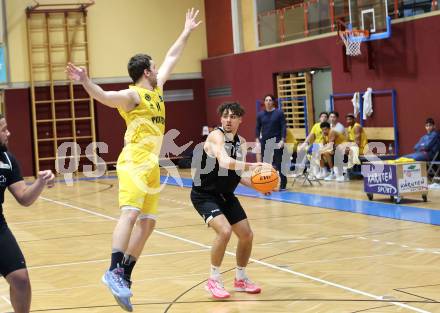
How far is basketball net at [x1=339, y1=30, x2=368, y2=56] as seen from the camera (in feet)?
53.0

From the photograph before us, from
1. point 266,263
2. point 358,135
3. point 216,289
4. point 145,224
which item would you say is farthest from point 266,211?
point 145,224

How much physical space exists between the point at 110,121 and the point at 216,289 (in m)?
16.9

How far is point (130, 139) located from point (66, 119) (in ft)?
54.6

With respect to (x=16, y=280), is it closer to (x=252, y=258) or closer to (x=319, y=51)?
(x=252, y=258)

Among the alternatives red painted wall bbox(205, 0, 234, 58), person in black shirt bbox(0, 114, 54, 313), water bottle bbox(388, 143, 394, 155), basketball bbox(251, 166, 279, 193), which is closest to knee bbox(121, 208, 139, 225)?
person in black shirt bbox(0, 114, 54, 313)

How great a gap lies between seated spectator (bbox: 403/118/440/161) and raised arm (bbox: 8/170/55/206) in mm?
10642

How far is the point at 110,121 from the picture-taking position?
900 inches

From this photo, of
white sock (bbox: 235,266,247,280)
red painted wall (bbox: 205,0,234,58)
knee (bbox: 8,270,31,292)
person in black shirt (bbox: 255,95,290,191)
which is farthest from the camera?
red painted wall (bbox: 205,0,234,58)

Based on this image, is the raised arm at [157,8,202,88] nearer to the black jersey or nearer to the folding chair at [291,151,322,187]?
the black jersey

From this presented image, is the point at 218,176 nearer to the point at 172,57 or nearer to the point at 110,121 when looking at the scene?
the point at 172,57

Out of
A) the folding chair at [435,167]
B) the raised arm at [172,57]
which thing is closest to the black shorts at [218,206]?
the raised arm at [172,57]

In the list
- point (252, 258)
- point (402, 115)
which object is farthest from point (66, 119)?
point (252, 258)

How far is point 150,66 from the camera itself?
5875 millimetres

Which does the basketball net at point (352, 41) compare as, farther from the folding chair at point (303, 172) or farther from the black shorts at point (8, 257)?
the black shorts at point (8, 257)
